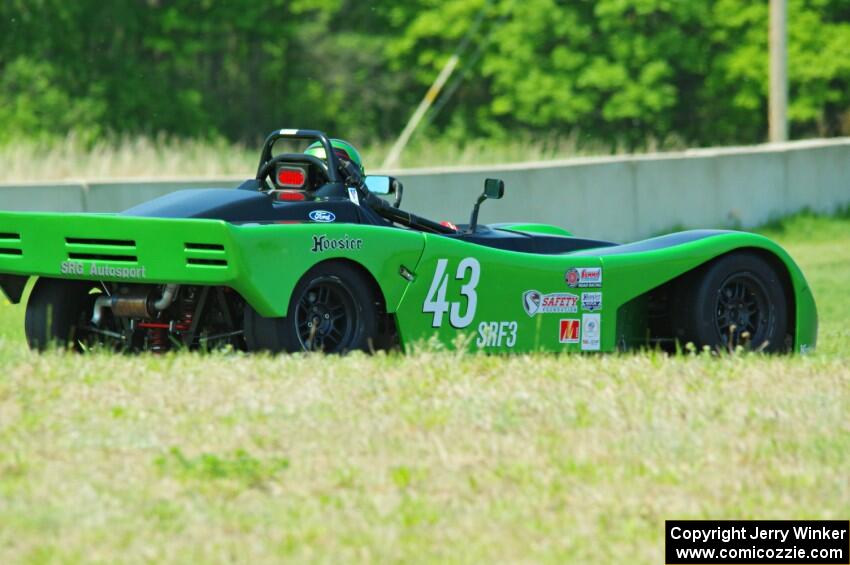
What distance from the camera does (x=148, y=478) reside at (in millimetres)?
5566

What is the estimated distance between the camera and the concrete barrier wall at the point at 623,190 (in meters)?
15.7

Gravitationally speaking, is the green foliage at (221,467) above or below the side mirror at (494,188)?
below

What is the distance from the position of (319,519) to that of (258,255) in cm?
277

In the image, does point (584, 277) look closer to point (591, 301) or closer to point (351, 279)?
point (591, 301)

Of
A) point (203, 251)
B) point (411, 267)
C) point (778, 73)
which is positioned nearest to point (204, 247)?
point (203, 251)

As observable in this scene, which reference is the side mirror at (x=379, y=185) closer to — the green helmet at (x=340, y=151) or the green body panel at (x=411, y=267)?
the green helmet at (x=340, y=151)

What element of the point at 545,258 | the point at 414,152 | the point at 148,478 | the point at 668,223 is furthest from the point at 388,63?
the point at 148,478

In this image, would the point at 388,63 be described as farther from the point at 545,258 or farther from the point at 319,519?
the point at 319,519

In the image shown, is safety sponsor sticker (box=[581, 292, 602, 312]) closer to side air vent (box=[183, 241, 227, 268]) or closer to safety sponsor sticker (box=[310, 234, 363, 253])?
safety sponsor sticker (box=[310, 234, 363, 253])

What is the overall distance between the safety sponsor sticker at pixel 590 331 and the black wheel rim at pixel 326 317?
157cm

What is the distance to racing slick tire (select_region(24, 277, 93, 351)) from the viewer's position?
8.91 m

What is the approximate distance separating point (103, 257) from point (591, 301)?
2844mm

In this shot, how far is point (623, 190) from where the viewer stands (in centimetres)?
1988

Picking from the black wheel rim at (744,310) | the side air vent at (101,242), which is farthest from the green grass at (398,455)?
the black wheel rim at (744,310)
